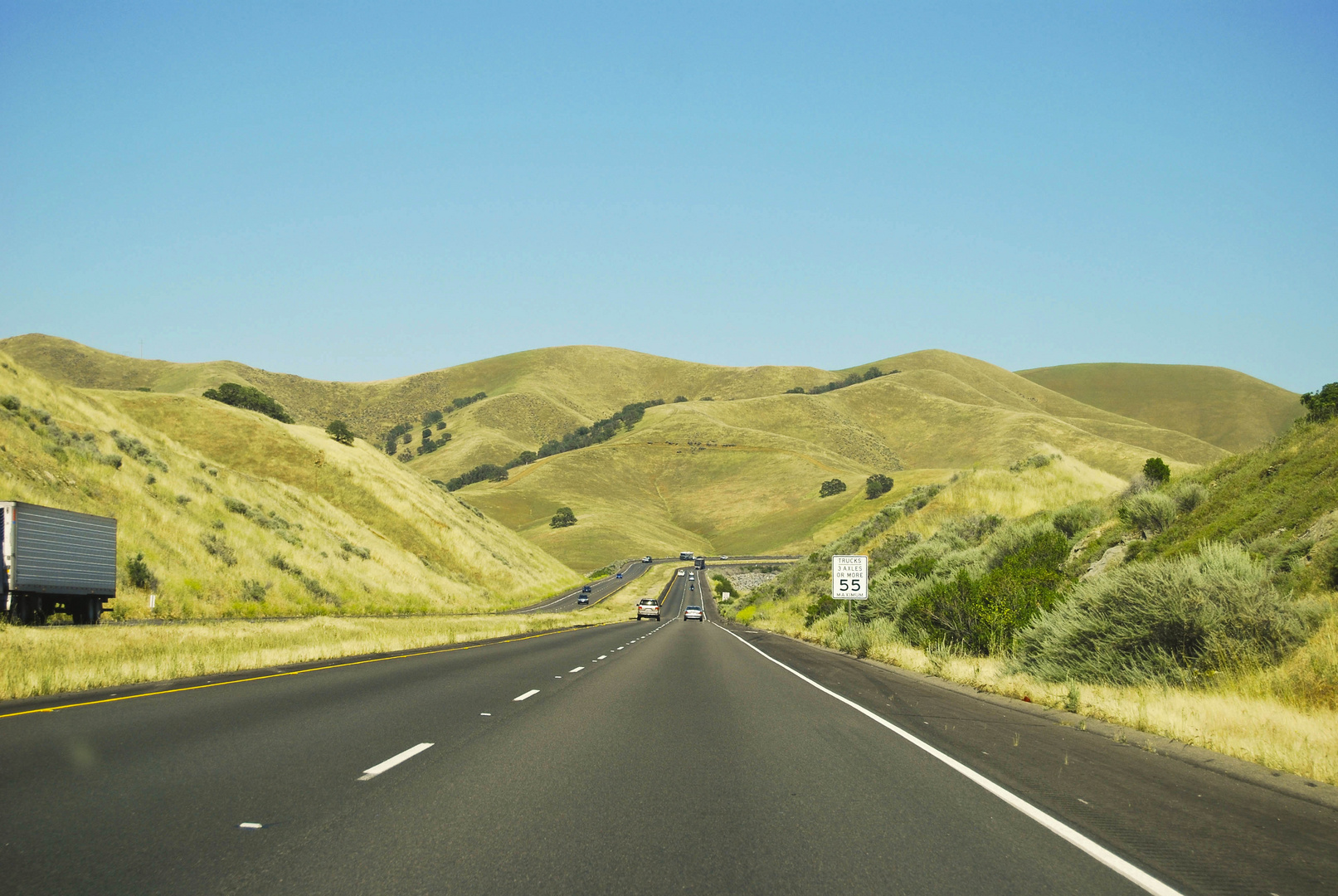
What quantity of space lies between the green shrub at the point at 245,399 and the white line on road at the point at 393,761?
91282 millimetres

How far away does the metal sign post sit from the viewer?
2898 centimetres

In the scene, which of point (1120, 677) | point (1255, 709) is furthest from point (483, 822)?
point (1120, 677)

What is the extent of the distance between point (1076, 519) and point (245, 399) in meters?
84.6

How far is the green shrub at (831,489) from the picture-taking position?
15661cm

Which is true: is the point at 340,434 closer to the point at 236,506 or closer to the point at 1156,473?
the point at 236,506

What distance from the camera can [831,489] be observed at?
516ft

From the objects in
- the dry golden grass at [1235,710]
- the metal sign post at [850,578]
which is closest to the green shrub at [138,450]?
the metal sign post at [850,578]

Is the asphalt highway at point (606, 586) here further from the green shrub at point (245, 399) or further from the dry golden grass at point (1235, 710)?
the dry golden grass at point (1235, 710)

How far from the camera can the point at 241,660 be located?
1712 cm

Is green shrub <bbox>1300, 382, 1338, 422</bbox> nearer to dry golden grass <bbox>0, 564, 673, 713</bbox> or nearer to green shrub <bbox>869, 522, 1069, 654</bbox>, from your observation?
green shrub <bbox>869, 522, 1069, 654</bbox>

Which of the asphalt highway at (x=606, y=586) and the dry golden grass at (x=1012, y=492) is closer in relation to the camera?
the dry golden grass at (x=1012, y=492)

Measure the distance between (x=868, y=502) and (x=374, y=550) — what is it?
2652 inches

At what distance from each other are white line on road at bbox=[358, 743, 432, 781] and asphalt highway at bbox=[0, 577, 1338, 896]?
48 millimetres

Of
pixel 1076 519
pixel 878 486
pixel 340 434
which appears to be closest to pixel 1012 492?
pixel 1076 519
